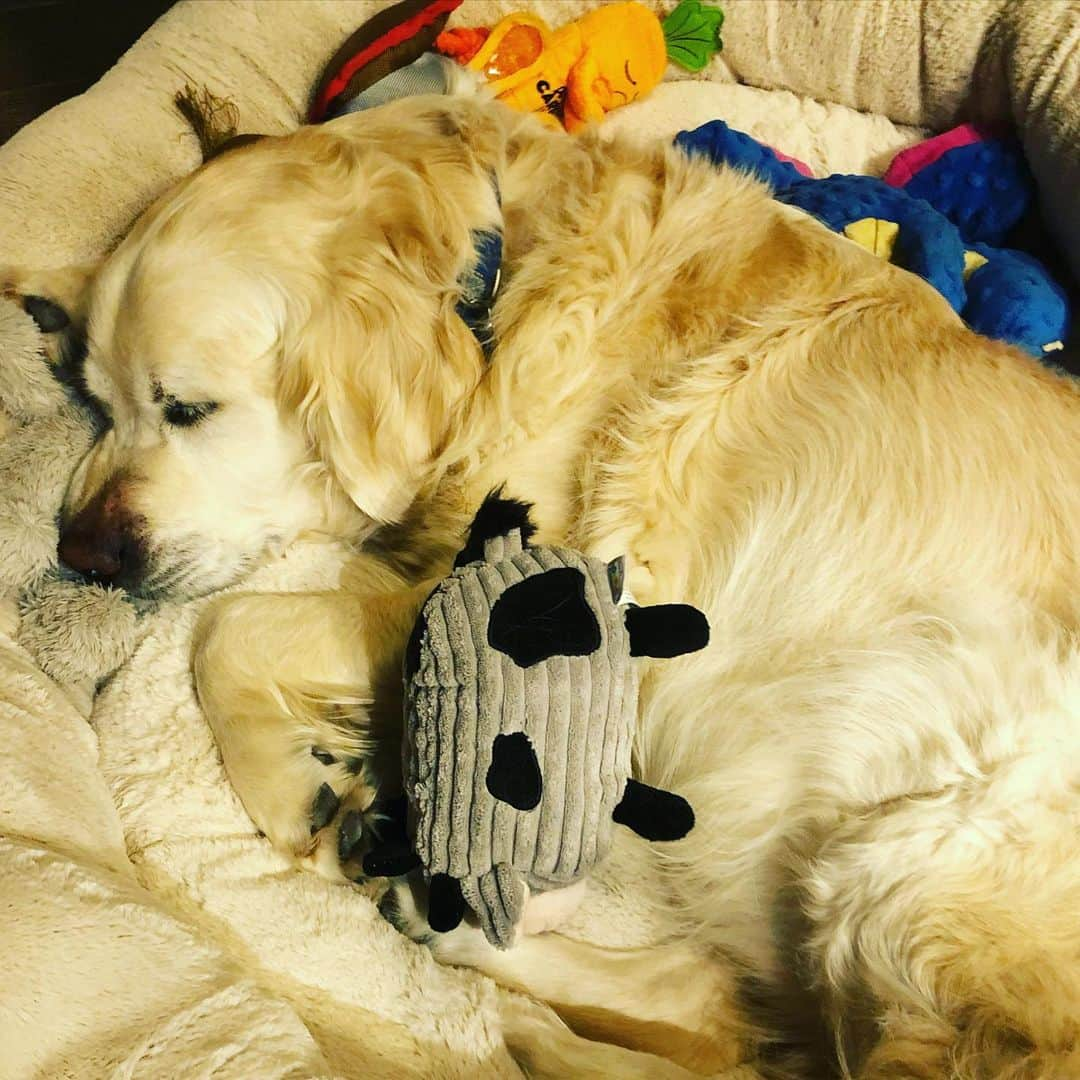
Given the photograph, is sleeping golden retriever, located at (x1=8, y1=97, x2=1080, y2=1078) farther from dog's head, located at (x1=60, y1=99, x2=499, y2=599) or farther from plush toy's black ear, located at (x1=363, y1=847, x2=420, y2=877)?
plush toy's black ear, located at (x1=363, y1=847, x2=420, y2=877)

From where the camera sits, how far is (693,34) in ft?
9.14

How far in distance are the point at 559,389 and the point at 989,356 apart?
67 centimetres

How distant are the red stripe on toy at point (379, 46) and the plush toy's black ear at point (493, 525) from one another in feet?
5.24

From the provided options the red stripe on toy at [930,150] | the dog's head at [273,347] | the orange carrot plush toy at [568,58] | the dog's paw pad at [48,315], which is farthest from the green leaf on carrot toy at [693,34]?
the dog's paw pad at [48,315]

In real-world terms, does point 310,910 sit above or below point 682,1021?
above

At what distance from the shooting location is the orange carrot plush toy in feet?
8.51

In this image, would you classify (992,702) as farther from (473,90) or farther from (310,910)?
(473,90)

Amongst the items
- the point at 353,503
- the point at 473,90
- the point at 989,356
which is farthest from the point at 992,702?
the point at 473,90

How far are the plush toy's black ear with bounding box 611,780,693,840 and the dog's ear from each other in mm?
674

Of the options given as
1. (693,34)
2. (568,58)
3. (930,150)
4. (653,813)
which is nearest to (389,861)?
(653,813)

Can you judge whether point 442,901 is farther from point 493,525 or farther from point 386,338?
point 386,338

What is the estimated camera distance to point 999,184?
8.07 ft

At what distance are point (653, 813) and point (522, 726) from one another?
24 cm

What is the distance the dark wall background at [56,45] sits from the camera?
10.5 ft
